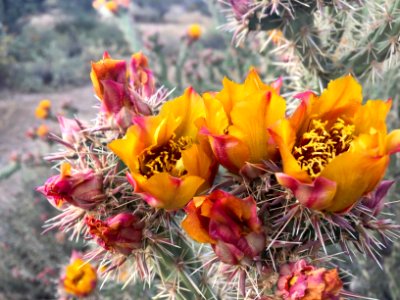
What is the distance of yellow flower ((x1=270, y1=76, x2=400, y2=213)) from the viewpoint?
1109 millimetres

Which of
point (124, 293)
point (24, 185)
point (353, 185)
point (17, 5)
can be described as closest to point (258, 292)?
point (353, 185)

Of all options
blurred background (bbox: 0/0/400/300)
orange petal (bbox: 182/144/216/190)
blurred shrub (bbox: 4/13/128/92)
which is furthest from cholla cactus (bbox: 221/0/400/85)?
blurred shrub (bbox: 4/13/128/92)

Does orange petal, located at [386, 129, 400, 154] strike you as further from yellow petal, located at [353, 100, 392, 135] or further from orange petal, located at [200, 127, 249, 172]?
orange petal, located at [200, 127, 249, 172]

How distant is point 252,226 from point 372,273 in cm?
232

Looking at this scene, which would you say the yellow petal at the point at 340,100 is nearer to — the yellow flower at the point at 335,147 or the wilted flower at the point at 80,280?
the yellow flower at the point at 335,147

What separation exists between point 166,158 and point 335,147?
43cm

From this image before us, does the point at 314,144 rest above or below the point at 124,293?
above

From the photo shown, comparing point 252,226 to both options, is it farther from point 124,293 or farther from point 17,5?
point 17,5

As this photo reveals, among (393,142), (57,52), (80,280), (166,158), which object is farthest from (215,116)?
(57,52)

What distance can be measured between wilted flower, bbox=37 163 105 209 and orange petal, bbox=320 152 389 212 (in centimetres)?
65

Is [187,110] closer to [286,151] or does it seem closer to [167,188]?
[167,188]

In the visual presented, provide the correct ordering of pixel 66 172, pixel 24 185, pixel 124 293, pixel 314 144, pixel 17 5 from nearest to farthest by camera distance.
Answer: pixel 314 144 < pixel 66 172 < pixel 124 293 < pixel 24 185 < pixel 17 5

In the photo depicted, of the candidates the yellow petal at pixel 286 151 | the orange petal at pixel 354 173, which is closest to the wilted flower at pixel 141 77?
the yellow petal at pixel 286 151

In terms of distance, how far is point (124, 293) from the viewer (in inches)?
127
